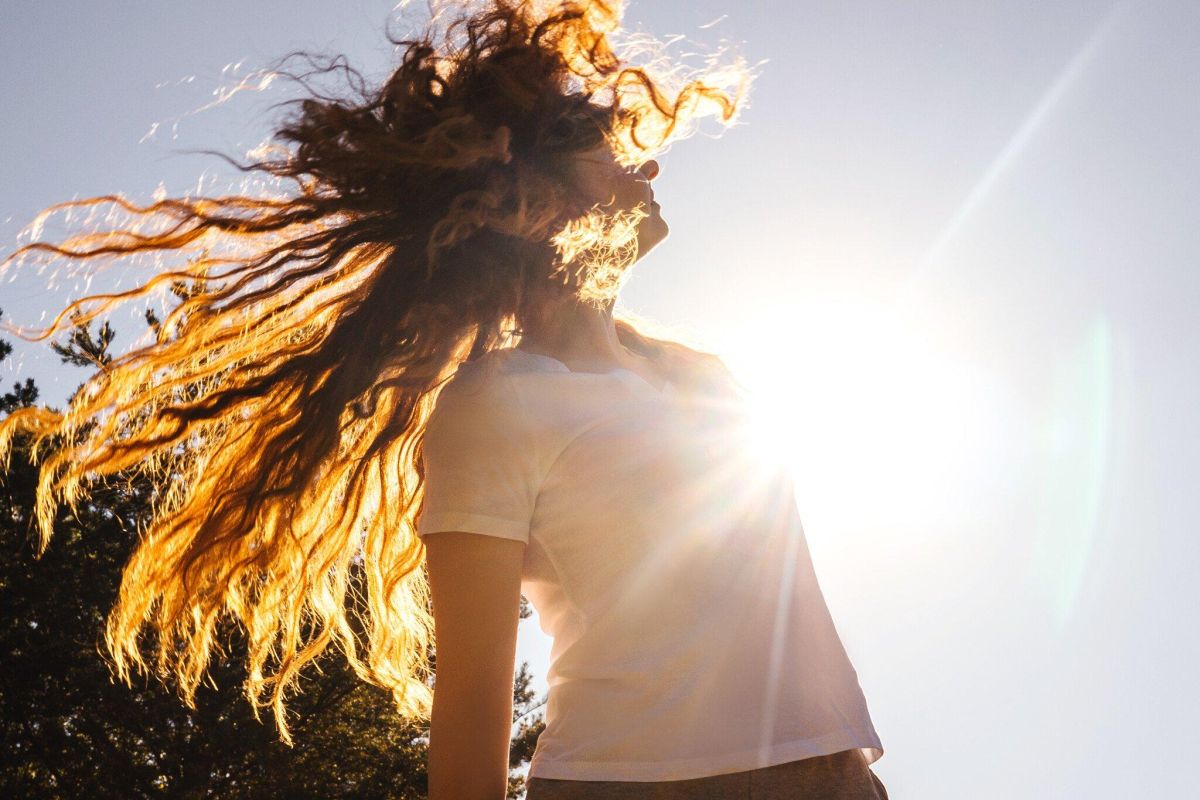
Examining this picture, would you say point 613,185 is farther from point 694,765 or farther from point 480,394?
point 694,765

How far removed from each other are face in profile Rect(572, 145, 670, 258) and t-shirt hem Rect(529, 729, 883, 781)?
145 cm

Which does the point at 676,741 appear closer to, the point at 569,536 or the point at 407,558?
the point at 569,536

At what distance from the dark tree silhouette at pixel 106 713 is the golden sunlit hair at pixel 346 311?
42.4 ft

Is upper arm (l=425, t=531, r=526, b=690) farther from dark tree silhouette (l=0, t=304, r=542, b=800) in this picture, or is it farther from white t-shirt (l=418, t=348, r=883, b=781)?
dark tree silhouette (l=0, t=304, r=542, b=800)

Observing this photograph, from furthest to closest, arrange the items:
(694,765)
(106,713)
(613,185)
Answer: (106,713), (613,185), (694,765)

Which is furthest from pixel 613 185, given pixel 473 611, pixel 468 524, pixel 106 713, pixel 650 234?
pixel 106 713

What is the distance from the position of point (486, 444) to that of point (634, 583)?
0.41m

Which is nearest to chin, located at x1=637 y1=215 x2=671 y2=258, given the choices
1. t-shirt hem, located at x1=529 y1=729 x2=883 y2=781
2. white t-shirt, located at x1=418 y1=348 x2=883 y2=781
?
white t-shirt, located at x1=418 y1=348 x2=883 y2=781

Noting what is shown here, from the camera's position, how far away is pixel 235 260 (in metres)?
2.90

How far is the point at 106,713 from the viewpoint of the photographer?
1579 cm

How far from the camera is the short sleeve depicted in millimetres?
1876

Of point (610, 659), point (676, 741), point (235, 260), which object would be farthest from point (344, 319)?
point (676, 741)

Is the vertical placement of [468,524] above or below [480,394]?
below

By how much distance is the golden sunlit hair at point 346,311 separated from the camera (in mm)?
2611
